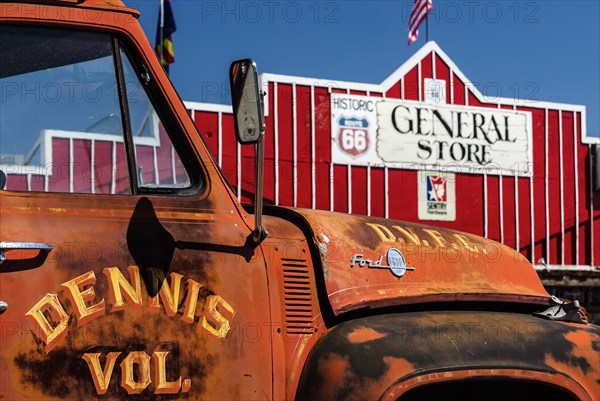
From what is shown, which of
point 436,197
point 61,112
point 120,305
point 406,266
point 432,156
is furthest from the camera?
point 432,156

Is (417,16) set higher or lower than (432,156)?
higher

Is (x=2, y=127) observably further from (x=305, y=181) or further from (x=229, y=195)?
(x=305, y=181)

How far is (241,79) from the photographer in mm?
2529

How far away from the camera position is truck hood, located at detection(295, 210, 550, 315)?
2.88 metres

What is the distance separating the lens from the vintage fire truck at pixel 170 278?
2.42m

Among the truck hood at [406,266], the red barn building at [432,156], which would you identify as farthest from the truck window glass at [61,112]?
the red barn building at [432,156]

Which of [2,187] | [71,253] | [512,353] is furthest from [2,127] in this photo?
[512,353]

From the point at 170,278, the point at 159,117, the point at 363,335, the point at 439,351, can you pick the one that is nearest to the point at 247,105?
the point at 159,117

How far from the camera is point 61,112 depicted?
2.69m

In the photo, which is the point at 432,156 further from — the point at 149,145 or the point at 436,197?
the point at 149,145

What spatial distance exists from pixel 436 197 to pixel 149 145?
57.9ft

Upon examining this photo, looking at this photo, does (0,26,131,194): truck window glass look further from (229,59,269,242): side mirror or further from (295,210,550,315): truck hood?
(295,210,550,315): truck hood

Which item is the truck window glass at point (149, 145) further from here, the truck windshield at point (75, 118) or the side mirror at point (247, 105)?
the side mirror at point (247, 105)

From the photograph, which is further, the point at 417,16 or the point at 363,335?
the point at 417,16
